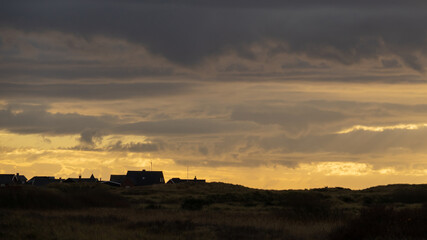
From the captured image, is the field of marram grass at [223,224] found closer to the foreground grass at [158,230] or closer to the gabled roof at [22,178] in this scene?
the foreground grass at [158,230]

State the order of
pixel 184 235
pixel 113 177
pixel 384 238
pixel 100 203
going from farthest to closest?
pixel 113 177 < pixel 100 203 < pixel 184 235 < pixel 384 238

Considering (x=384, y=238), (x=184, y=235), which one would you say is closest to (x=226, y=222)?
(x=184, y=235)

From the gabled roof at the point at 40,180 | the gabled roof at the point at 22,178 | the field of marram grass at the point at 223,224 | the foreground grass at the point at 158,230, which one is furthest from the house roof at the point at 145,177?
the foreground grass at the point at 158,230

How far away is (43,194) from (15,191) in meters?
2.64

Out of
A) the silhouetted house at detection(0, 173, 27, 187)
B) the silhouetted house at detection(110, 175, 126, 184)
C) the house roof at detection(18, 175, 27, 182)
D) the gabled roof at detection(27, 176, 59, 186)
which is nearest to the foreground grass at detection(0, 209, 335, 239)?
the silhouetted house at detection(110, 175, 126, 184)

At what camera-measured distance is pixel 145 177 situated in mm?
139625

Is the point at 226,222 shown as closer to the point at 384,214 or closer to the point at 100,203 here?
the point at 384,214

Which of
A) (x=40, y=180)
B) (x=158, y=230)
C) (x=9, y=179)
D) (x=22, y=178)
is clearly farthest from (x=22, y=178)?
(x=158, y=230)

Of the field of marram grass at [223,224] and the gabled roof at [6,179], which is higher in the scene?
the gabled roof at [6,179]

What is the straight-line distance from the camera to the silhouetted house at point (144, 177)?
138 metres

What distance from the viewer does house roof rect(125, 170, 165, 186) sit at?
138m

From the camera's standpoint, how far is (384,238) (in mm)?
27562

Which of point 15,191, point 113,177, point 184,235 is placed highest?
point 113,177

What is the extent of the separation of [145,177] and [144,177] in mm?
324
